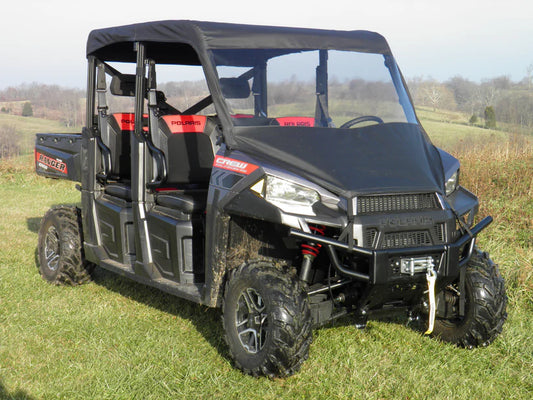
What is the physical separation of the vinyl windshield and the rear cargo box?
7.87ft

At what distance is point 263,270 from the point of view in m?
4.00

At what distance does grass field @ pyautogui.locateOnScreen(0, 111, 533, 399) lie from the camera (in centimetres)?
399

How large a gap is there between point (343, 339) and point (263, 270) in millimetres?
1141

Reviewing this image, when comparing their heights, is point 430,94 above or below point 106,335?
above

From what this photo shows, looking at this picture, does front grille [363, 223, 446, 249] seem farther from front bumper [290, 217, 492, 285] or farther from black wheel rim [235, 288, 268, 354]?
black wheel rim [235, 288, 268, 354]

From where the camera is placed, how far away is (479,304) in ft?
14.4

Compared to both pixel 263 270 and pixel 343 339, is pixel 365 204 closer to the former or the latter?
pixel 263 270

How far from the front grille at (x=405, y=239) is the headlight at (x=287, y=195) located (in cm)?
46

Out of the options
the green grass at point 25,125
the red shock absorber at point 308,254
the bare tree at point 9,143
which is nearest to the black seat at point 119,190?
the red shock absorber at point 308,254

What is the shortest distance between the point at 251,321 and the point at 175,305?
1.86 m

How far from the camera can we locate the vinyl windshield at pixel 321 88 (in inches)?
183

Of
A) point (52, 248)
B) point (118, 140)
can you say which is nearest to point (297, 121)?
point (118, 140)

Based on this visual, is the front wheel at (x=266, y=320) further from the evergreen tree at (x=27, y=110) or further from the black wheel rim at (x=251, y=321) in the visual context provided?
the evergreen tree at (x=27, y=110)

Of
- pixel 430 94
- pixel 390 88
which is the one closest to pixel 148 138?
pixel 390 88
